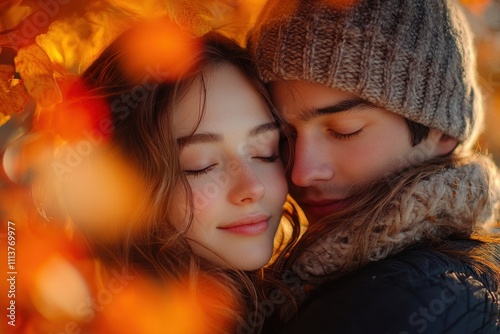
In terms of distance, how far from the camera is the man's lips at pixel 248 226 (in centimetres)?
174

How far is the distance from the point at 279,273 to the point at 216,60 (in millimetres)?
767

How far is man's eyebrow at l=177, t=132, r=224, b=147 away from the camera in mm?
1718

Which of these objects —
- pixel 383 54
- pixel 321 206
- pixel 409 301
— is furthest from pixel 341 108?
pixel 409 301

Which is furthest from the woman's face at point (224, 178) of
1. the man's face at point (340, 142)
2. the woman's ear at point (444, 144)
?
the woman's ear at point (444, 144)

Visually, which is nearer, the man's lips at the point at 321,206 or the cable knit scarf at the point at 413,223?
the cable knit scarf at the point at 413,223

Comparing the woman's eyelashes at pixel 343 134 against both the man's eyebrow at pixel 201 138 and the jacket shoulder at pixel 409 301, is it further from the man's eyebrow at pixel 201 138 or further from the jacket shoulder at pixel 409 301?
the jacket shoulder at pixel 409 301

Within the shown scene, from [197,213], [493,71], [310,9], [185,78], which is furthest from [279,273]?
[493,71]

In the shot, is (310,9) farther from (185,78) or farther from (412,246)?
Answer: (412,246)

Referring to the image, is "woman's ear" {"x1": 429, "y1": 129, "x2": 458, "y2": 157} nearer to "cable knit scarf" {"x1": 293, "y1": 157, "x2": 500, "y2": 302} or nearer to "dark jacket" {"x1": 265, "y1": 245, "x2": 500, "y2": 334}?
"cable knit scarf" {"x1": 293, "y1": 157, "x2": 500, "y2": 302}

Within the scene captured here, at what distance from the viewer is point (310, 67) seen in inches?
69.3

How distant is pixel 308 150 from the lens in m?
1.83

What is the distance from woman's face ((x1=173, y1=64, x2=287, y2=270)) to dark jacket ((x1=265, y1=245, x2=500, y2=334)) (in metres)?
0.38

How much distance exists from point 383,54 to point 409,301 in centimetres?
79

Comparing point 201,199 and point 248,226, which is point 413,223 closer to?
point 248,226
